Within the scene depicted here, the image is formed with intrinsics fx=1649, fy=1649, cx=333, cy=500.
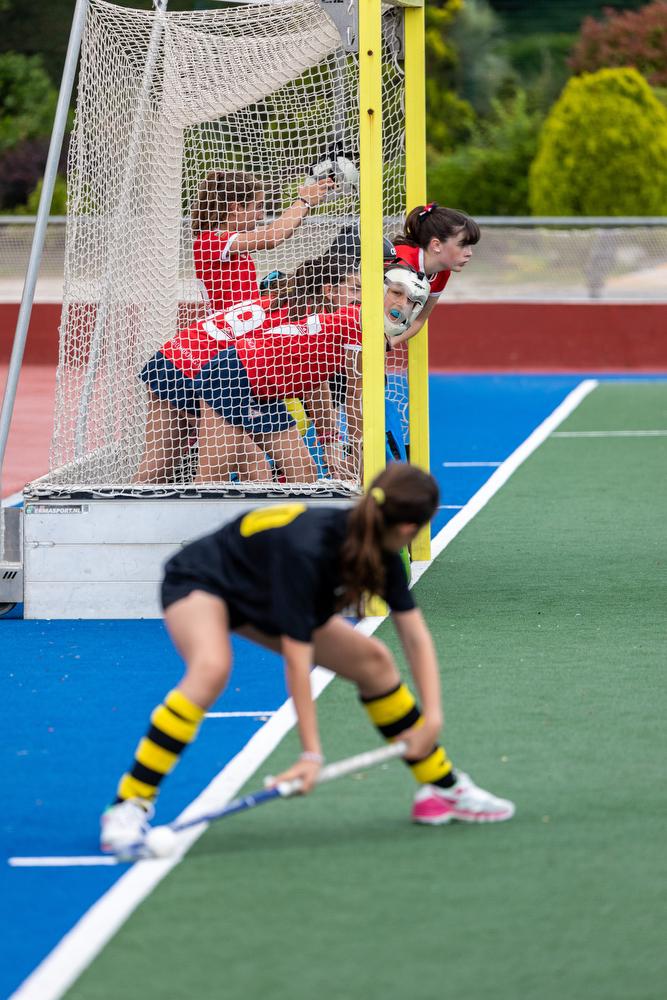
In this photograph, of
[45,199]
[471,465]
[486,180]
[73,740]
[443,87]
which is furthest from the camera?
[443,87]

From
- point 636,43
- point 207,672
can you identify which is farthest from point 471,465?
point 636,43

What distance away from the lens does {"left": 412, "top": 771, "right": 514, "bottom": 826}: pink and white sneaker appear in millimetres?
5070

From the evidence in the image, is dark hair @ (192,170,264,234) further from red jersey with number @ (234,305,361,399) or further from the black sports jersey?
the black sports jersey

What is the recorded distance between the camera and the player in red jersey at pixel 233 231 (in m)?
8.52

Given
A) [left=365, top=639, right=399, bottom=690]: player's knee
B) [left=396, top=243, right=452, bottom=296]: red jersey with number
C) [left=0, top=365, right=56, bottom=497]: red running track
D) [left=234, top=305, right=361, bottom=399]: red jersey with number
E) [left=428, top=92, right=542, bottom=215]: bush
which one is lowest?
[left=428, top=92, right=542, bottom=215]: bush

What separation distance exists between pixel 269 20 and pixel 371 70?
→ 1788 mm

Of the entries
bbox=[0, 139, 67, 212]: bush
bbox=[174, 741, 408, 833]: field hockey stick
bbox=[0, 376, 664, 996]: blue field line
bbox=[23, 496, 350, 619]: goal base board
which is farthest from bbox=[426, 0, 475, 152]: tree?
bbox=[174, 741, 408, 833]: field hockey stick

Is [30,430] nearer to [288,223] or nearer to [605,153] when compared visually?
[288,223]

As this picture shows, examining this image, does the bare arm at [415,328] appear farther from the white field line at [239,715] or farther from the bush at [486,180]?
the bush at [486,180]

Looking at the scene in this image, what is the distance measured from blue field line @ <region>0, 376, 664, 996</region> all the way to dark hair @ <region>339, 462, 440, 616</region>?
113 centimetres

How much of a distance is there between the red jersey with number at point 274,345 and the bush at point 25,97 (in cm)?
2461

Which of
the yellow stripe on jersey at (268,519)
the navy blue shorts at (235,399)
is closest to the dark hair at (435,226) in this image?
the navy blue shorts at (235,399)

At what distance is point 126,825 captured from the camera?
15.6 feet

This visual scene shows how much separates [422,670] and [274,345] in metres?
3.84
